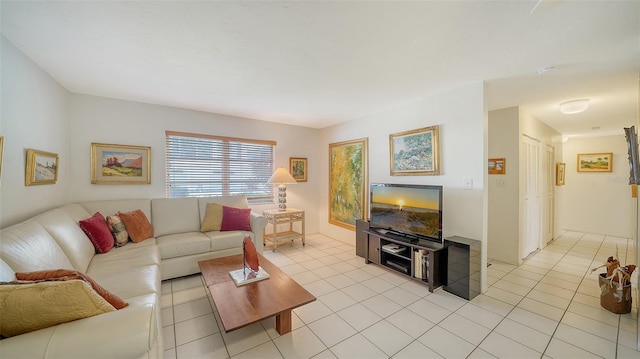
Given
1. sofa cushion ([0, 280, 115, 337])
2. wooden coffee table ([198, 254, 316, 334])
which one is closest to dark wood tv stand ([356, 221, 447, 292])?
wooden coffee table ([198, 254, 316, 334])

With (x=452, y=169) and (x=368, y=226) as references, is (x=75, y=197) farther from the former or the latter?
(x=452, y=169)

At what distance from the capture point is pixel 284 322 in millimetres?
1942

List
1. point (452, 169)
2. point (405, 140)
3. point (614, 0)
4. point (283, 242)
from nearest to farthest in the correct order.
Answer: point (614, 0), point (452, 169), point (405, 140), point (283, 242)

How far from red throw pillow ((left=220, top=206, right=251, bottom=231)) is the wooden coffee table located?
1118mm

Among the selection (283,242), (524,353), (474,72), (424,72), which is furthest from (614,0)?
(283,242)

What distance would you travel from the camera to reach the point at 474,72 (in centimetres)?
243

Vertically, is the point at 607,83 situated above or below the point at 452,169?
above

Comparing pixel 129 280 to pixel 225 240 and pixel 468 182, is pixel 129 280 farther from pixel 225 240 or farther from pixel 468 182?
pixel 468 182

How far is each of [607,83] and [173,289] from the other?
544cm

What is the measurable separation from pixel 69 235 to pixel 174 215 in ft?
4.28

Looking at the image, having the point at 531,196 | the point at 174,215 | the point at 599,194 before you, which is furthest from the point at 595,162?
the point at 174,215

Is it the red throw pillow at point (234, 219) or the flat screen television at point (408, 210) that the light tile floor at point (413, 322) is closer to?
the flat screen television at point (408, 210)

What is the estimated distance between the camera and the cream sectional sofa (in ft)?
3.16

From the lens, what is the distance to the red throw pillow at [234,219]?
11.4 feet
